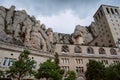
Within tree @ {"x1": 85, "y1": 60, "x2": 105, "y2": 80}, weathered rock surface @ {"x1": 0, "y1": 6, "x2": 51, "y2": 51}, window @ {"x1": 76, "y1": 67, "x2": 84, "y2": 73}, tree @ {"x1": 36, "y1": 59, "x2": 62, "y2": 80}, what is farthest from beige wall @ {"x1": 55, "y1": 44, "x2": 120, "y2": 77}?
tree @ {"x1": 36, "y1": 59, "x2": 62, "y2": 80}

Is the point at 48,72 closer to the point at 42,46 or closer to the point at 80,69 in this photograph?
the point at 80,69

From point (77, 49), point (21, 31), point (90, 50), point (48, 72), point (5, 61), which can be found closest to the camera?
point (48, 72)

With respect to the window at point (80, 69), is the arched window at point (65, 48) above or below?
above

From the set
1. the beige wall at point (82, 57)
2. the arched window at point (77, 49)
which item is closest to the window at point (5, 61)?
the beige wall at point (82, 57)

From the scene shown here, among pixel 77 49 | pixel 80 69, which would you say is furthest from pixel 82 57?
pixel 80 69

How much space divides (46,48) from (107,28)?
3104 centimetres

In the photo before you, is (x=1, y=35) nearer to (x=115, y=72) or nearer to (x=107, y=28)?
(x=115, y=72)

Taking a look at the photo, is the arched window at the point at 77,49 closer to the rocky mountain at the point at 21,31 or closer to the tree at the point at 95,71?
the rocky mountain at the point at 21,31

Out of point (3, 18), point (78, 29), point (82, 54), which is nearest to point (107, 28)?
point (78, 29)

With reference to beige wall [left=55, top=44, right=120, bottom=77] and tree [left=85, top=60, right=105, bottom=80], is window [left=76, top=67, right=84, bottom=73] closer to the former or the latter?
beige wall [left=55, top=44, right=120, bottom=77]

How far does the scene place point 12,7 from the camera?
61.6 metres

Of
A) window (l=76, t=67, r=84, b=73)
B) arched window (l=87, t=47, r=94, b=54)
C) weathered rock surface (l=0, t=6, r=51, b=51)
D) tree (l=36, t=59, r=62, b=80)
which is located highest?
weathered rock surface (l=0, t=6, r=51, b=51)

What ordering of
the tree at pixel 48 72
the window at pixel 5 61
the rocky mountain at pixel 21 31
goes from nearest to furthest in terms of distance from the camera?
the tree at pixel 48 72 → the window at pixel 5 61 → the rocky mountain at pixel 21 31

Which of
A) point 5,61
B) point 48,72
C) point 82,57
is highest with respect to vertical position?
point 82,57
